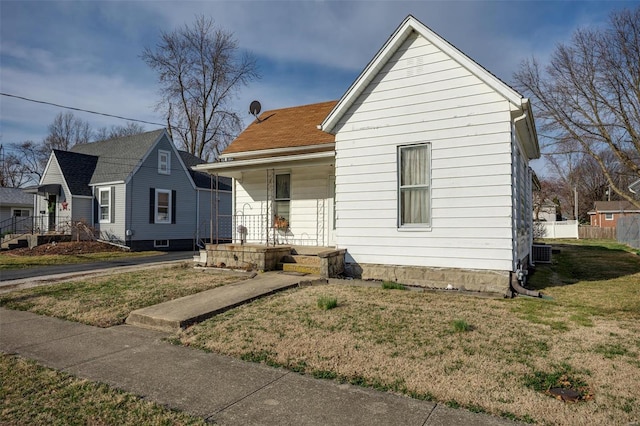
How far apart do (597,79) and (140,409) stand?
17.2m

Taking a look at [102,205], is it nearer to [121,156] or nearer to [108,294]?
[121,156]

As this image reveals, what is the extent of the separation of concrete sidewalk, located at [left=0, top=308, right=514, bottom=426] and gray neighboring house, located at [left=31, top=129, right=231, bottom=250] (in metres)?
16.0

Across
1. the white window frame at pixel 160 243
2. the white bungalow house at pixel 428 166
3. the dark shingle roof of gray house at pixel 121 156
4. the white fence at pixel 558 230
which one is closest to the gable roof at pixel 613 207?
the white fence at pixel 558 230

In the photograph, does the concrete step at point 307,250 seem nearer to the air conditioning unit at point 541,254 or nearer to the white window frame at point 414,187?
the white window frame at point 414,187

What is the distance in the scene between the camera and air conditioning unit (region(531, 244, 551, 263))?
43.7 ft

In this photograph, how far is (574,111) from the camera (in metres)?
14.9

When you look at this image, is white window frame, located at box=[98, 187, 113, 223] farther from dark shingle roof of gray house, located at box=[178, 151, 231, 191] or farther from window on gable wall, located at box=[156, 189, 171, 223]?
dark shingle roof of gray house, located at box=[178, 151, 231, 191]

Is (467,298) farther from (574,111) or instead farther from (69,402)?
(574,111)

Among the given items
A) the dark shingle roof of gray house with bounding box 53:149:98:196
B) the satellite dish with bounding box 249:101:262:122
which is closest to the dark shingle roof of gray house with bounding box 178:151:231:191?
the dark shingle roof of gray house with bounding box 53:149:98:196

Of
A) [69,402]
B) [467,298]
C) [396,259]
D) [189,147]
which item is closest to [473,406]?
[69,402]

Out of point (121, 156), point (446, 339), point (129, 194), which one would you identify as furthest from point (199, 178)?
point (446, 339)

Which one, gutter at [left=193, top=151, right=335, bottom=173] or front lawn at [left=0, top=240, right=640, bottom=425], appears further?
gutter at [left=193, top=151, right=335, bottom=173]

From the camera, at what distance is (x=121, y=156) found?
22.2 meters

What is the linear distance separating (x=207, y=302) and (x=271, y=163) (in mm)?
4880
